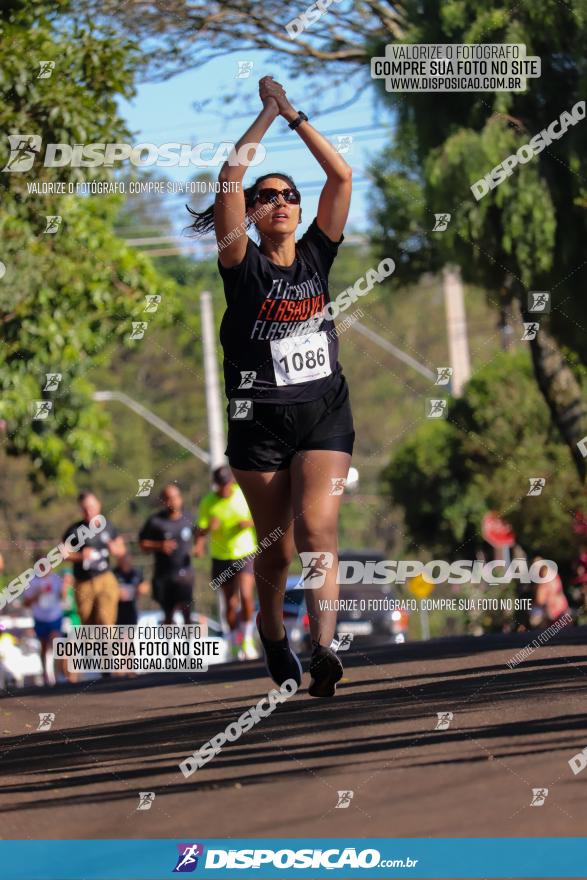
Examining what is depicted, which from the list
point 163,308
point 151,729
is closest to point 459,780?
point 151,729

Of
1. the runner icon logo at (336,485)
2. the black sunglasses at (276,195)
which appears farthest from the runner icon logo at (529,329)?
the runner icon logo at (336,485)

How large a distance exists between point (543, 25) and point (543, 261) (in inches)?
80.8

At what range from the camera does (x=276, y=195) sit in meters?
6.22

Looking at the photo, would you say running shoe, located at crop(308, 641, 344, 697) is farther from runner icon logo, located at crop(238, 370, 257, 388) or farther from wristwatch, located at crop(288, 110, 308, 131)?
wristwatch, located at crop(288, 110, 308, 131)

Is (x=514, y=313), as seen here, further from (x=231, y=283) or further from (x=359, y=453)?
(x=359, y=453)

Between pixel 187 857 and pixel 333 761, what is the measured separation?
3.08 ft

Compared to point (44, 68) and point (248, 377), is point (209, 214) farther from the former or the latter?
Result: point (44, 68)

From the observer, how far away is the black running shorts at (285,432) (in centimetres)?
615

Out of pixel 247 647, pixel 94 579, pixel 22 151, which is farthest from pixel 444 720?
pixel 247 647

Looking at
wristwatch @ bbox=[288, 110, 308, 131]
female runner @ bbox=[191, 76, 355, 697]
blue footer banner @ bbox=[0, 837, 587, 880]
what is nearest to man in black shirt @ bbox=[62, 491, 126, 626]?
female runner @ bbox=[191, 76, 355, 697]

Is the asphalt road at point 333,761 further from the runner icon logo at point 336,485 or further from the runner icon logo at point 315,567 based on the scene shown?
the runner icon logo at point 336,485

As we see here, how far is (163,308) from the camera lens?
15.1 meters

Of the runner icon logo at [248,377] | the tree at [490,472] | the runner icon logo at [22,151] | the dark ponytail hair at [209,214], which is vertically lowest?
the tree at [490,472]

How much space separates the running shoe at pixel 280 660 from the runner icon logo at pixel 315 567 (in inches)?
22.9
